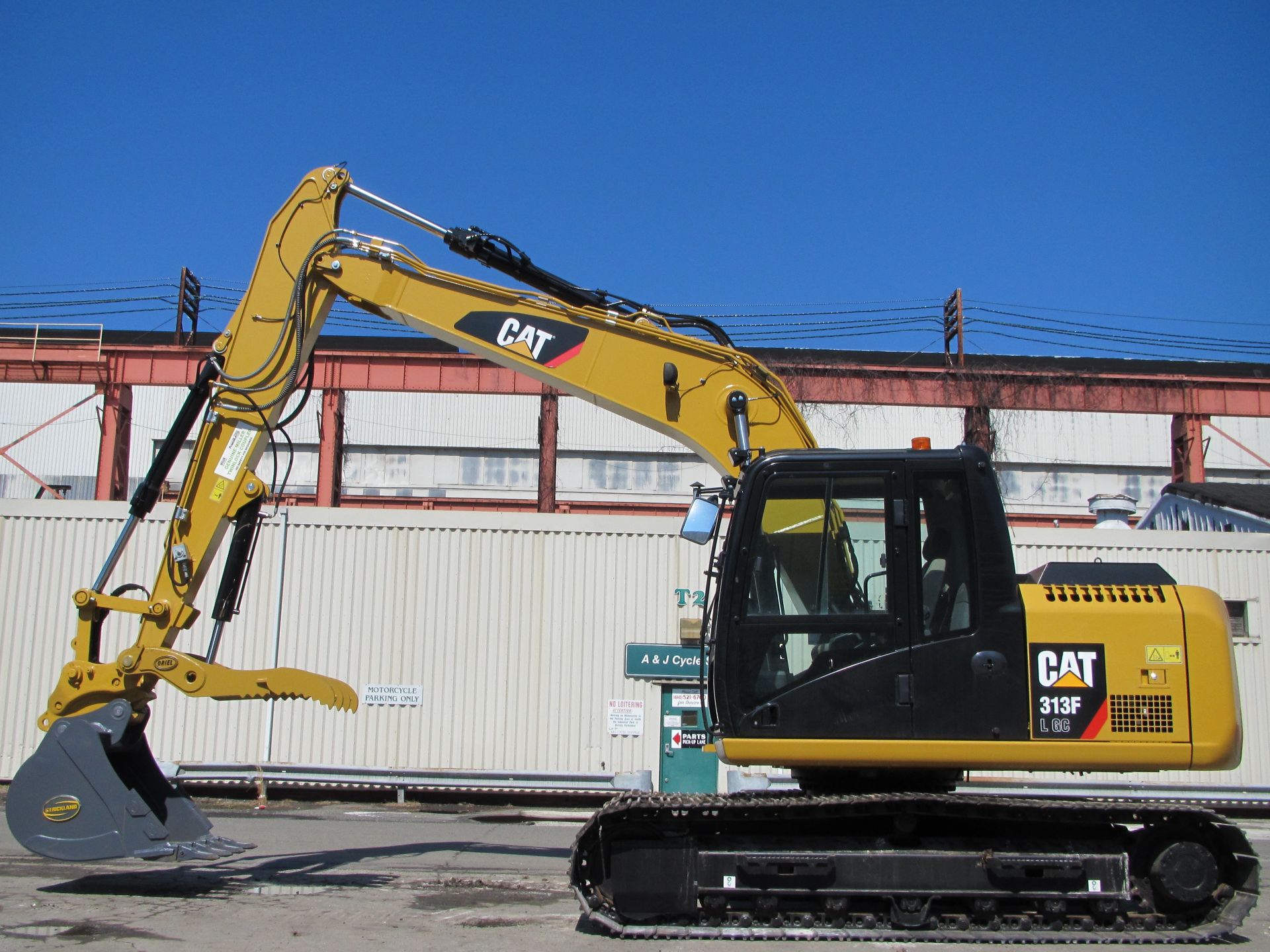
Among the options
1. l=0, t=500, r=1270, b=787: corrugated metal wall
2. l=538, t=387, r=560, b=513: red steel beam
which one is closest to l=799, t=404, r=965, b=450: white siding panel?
l=538, t=387, r=560, b=513: red steel beam

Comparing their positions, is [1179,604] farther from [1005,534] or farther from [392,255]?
[392,255]

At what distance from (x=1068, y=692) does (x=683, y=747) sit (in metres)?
10.1

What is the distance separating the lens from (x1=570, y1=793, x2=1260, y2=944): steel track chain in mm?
5906

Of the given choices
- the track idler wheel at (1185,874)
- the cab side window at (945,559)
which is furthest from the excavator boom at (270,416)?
the track idler wheel at (1185,874)

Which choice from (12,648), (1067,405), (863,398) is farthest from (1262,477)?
(12,648)

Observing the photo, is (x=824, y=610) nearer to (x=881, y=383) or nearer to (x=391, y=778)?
(x=391, y=778)

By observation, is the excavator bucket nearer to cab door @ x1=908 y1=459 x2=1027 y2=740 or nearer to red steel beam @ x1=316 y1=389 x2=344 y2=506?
cab door @ x1=908 y1=459 x2=1027 y2=740

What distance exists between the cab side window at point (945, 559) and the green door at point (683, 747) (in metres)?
9.65

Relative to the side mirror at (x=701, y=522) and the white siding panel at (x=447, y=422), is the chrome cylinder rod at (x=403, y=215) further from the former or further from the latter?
the white siding panel at (x=447, y=422)

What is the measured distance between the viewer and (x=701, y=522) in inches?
243

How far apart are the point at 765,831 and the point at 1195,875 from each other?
2.48 meters

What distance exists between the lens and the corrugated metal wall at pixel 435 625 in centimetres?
1569

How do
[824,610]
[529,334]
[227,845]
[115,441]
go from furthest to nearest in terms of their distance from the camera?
[115,441], [529,334], [227,845], [824,610]

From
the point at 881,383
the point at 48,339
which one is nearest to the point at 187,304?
the point at 48,339
